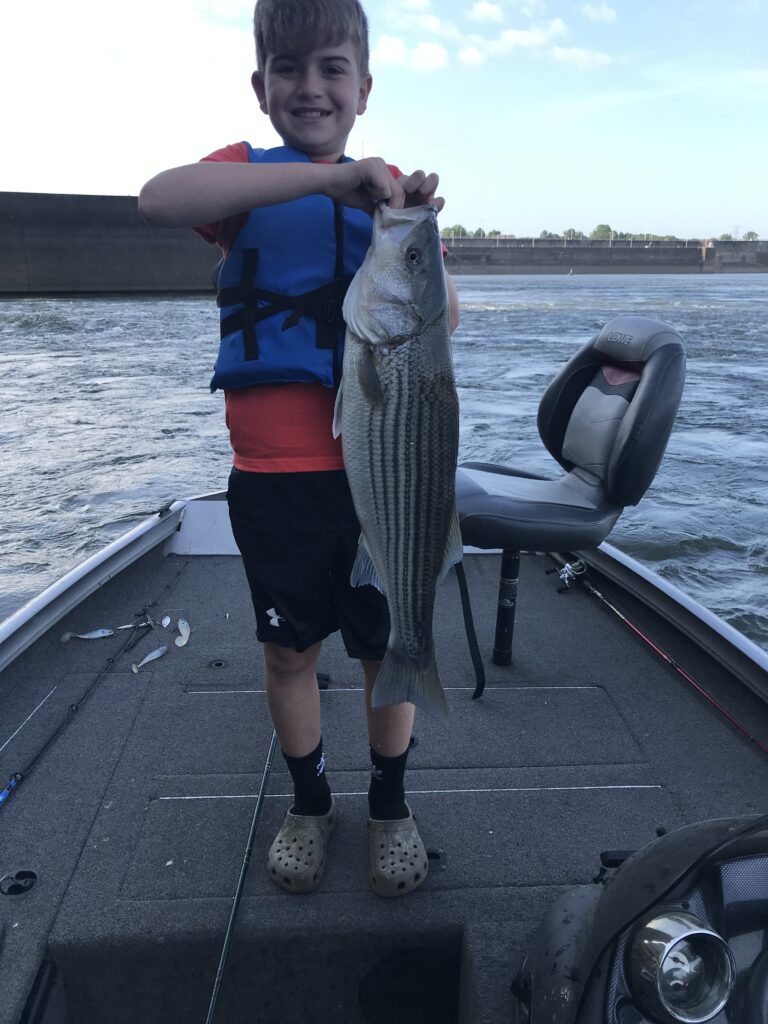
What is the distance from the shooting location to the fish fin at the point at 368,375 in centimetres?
175

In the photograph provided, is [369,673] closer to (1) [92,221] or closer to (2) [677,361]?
(2) [677,361]

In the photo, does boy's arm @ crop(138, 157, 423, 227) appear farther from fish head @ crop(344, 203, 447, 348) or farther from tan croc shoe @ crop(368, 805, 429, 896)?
tan croc shoe @ crop(368, 805, 429, 896)

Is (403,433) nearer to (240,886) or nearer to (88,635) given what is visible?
(240,886)

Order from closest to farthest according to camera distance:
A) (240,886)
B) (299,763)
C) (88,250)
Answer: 1. (240,886)
2. (299,763)
3. (88,250)

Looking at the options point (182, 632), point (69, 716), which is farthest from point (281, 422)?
point (182, 632)

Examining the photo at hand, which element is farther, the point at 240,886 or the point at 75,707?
the point at 75,707

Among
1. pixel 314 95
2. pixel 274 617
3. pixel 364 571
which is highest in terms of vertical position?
pixel 314 95

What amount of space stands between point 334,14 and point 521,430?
11.7 metres

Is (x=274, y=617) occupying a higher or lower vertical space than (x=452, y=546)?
lower

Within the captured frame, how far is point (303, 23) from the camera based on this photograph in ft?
5.82

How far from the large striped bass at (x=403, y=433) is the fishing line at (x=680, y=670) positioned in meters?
1.78

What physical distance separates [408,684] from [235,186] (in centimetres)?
131

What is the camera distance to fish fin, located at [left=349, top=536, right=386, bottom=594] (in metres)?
1.97

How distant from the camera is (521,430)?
519 inches
